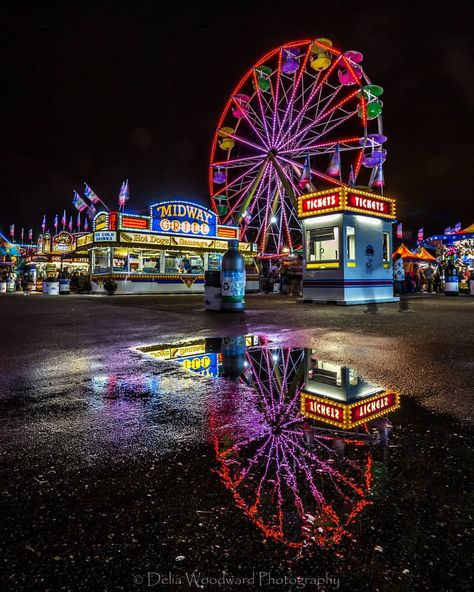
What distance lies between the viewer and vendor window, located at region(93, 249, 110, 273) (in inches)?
936

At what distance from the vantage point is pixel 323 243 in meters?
14.6

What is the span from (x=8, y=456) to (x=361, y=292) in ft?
39.8

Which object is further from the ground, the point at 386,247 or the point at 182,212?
the point at 182,212

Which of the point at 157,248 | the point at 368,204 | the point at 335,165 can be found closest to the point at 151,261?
the point at 157,248

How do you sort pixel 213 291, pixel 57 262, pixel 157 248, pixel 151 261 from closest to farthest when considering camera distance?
1. pixel 213 291
2. pixel 157 248
3. pixel 151 261
4. pixel 57 262

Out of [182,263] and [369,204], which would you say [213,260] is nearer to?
[182,263]

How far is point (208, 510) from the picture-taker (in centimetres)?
124

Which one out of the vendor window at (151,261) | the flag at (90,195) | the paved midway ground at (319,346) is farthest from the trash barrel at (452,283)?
the flag at (90,195)

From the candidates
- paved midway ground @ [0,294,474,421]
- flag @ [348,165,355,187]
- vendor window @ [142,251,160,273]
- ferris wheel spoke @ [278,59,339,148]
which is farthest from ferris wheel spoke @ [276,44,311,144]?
paved midway ground @ [0,294,474,421]

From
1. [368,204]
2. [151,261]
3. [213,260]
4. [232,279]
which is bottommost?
[232,279]

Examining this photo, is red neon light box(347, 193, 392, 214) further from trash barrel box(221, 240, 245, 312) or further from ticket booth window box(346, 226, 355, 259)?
trash barrel box(221, 240, 245, 312)

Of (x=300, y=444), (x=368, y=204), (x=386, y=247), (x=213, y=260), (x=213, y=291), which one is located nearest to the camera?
(x=300, y=444)

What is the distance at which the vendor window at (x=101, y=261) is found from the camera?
23.8 meters

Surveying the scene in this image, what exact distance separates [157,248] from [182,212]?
3365mm
